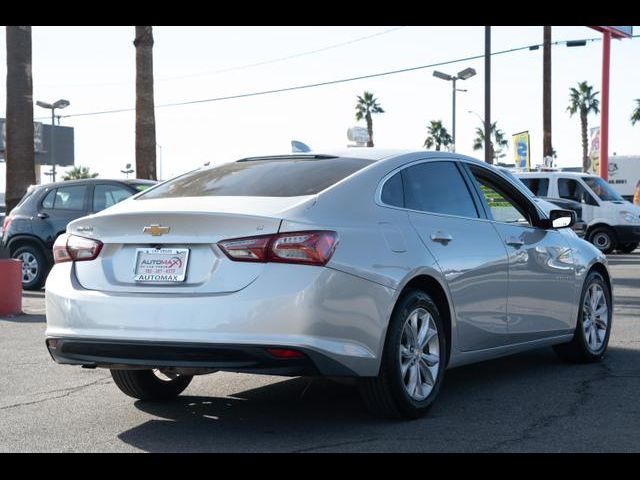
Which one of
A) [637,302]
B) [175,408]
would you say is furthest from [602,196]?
[175,408]

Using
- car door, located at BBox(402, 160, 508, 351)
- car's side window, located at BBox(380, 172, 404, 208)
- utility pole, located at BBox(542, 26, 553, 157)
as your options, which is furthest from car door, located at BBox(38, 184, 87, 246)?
utility pole, located at BBox(542, 26, 553, 157)

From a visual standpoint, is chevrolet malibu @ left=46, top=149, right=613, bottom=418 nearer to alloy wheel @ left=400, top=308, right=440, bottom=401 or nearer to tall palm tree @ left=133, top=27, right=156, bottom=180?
alloy wheel @ left=400, top=308, right=440, bottom=401

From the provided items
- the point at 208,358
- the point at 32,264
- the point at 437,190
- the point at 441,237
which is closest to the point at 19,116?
the point at 32,264

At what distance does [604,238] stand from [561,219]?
1771 centimetres

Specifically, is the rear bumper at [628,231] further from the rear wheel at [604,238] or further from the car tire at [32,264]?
the car tire at [32,264]

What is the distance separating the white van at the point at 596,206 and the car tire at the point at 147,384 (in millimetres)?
18482

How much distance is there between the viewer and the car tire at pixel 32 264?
51.1 ft

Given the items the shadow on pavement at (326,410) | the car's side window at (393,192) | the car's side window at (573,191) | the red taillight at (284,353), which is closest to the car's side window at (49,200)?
the shadow on pavement at (326,410)

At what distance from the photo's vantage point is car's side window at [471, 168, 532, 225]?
7.26 m

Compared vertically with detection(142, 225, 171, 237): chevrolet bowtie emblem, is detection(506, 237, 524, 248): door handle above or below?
below

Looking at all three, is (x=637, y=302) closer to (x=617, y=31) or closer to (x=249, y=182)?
(x=249, y=182)

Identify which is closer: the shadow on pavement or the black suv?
the shadow on pavement

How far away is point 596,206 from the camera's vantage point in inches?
967
